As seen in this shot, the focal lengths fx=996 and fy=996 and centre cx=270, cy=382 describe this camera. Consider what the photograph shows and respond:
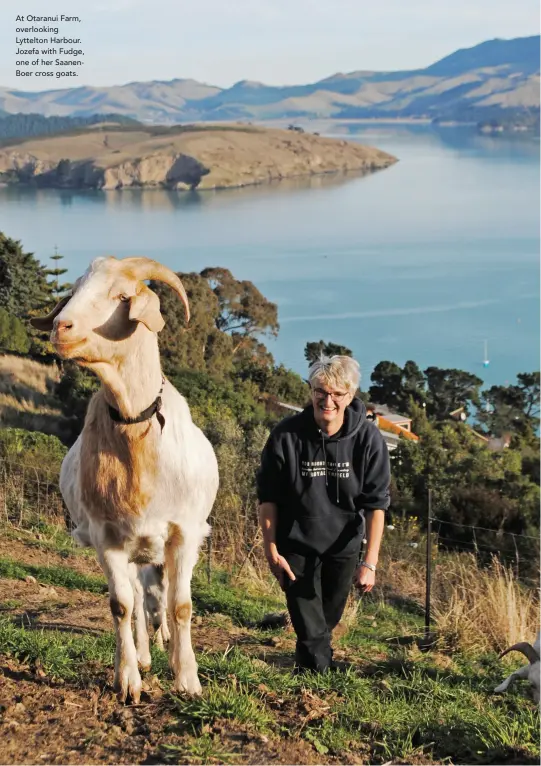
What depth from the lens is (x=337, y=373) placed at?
4.91 metres

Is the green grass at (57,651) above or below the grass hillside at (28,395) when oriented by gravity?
above

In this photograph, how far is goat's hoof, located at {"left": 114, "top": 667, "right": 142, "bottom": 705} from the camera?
4.84 meters

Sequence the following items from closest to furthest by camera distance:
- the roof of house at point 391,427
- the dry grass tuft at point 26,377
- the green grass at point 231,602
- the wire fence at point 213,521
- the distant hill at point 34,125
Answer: the green grass at point 231,602, the wire fence at point 213,521, the dry grass tuft at point 26,377, the roof of house at point 391,427, the distant hill at point 34,125

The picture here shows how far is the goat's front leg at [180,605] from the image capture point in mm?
4973

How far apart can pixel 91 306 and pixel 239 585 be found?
4422 mm

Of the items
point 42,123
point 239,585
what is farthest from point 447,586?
point 42,123

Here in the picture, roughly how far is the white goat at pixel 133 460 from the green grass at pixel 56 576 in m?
2.45

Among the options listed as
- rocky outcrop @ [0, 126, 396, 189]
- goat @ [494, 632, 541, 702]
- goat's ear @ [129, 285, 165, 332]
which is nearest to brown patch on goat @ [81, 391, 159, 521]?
goat's ear @ [129, 285, 165, 332]

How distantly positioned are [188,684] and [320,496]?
1144 millimetres

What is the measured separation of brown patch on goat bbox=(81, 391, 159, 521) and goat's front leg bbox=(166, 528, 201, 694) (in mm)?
332

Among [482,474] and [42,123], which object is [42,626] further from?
[42,123]

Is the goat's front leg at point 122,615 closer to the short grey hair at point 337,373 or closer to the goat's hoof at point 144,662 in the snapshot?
the goat's hoof at point 144,662

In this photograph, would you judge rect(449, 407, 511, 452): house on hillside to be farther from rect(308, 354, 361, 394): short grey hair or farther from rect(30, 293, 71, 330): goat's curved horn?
rect(30, 293, 71, 330): goat's curved horn

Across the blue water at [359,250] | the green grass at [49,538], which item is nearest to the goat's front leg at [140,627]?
the green grass at [49,538]
